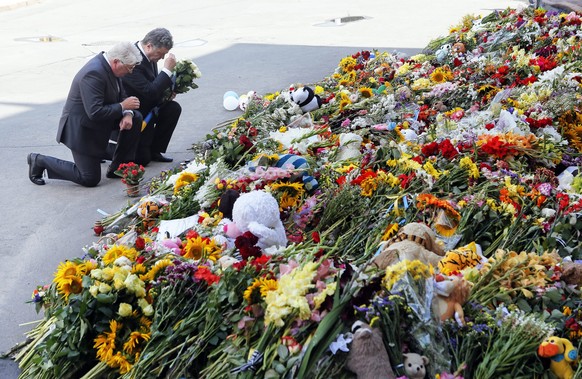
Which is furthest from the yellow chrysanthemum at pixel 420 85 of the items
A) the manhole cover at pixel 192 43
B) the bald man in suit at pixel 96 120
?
the manhole cover at pixel 192 43

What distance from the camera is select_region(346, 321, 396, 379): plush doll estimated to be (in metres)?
2.87

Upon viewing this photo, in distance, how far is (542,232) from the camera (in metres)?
4.34

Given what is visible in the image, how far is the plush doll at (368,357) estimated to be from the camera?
9.40 ft

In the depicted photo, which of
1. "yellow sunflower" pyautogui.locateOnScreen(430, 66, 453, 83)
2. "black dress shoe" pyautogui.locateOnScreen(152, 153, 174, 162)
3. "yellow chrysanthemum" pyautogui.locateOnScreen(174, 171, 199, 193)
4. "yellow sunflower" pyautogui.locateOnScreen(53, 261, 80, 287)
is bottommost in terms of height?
"black dress shoe" pyautogui.locateOnScreen(152, 153, 174, 162)

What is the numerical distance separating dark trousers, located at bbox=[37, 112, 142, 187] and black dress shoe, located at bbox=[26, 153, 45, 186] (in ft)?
0.17

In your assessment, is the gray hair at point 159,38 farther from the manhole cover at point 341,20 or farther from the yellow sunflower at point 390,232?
the manhole cover at point 341,20

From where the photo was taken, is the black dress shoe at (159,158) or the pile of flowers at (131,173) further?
the black dress shoe at (159,158)

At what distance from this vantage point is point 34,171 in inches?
265

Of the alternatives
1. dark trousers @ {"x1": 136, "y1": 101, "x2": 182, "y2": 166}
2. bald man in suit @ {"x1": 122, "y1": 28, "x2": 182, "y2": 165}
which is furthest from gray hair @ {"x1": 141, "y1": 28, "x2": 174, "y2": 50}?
dark trousers @ {"x1": 136, "y1": 101, "x2": 182, "y2": 166}

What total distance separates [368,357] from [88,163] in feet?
14.3

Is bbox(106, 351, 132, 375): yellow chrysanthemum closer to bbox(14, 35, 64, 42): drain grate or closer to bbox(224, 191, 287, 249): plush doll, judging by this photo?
bbox(224, 191, 287, 249): plush doll

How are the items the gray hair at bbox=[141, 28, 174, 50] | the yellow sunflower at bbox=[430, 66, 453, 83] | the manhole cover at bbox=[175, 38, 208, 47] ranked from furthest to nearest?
the manhole cover at bbox=[175, 38, 208, 47]
the yellow sunflower at bbox=[430, 66, 453, 83]
the gray hair at bbox=[141, 28, 174, 50]

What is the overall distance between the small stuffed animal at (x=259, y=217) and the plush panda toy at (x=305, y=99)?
10.7ft

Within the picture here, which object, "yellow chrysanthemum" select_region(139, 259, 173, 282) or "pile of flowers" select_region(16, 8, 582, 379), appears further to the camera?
Answer: "yellow chrysanthemum" select_region(139, 259, 173, 282)
